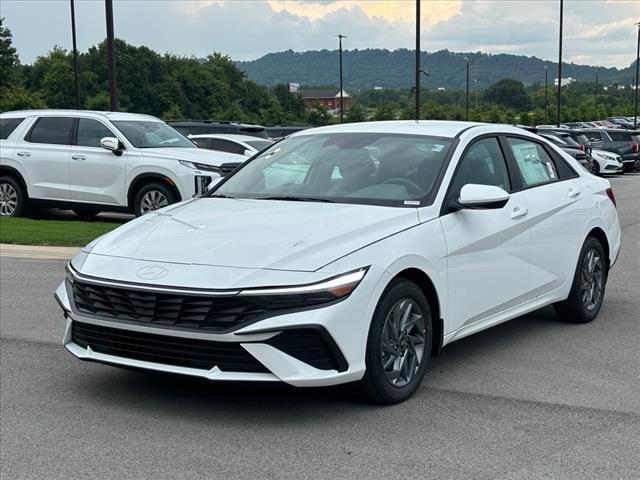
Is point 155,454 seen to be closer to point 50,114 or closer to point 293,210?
point 293,210

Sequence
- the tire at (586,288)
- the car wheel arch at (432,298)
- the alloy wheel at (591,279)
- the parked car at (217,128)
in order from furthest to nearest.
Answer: the parked car at (217,128)
the alloy wheel at (591,279)
the tire at (586,288)
the car wheel arch at (432,298)

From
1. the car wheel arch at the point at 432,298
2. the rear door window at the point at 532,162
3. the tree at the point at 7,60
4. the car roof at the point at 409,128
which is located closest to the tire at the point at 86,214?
the car roof at the point at 409,128

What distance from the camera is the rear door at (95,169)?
14.6 m

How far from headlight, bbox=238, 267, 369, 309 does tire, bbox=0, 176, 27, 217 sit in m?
12.0

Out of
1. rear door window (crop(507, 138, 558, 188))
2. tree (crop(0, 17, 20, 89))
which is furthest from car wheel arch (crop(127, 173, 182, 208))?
tree (crop(0, 17, 20, 89))

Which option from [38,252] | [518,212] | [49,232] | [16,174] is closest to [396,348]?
[518,212]

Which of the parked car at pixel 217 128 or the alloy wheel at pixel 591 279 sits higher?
the parked car at pixel 217 128

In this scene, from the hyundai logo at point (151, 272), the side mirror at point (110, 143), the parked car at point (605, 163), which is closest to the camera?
the hyundai logo at point (151, 272)

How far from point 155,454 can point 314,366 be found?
90 cm

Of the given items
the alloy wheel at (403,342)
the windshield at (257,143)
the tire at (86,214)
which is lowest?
the tire at (86,214)

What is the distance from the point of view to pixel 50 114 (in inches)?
618

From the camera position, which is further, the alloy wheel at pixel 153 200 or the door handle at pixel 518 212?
the alloy wheel at pixel 153 200

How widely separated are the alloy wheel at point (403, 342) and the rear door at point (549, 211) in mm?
1621

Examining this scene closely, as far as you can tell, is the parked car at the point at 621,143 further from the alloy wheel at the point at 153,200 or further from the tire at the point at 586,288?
the tire at the point at 586,288
